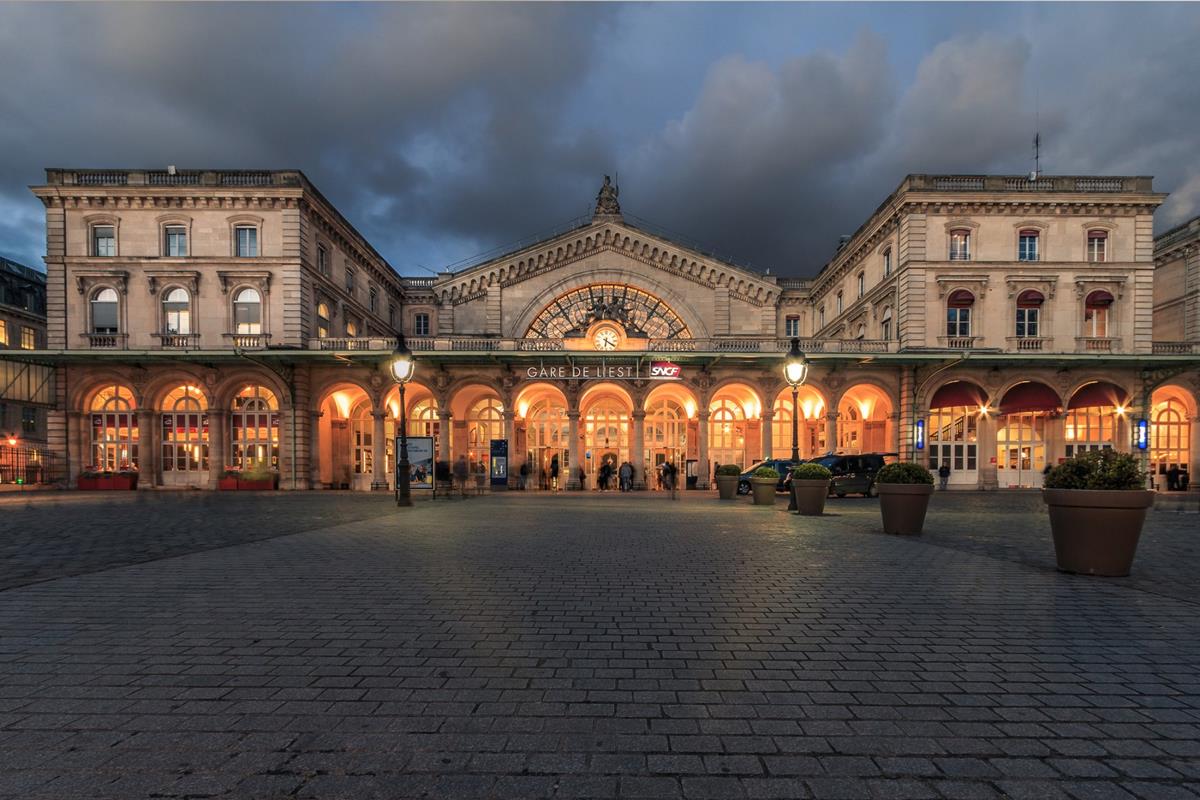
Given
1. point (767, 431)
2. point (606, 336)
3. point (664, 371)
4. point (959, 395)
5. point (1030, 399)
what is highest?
point (606, 336)

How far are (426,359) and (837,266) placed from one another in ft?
89.3

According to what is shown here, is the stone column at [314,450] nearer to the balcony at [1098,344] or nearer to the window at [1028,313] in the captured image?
the window at [1028,313]

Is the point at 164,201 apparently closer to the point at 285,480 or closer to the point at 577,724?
the point at 285,480

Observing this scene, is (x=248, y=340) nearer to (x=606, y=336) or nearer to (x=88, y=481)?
(x=88, y=481)

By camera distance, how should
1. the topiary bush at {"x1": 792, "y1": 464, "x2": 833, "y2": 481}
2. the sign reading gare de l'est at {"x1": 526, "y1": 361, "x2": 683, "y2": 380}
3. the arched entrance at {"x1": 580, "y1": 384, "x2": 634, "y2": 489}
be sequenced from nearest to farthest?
1. the topiary bush at {"x1": 792, "y1": 464, "x2": 833, "y2": 481}
2. the sign reading gare de l'est at {"x1": 526, "y1": 361, "x2": 683, "y2": 380}
3. the arched entrance at {"x1": 580, "y1": 384, "x2": 634, "y2": 489}

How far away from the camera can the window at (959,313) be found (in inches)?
1107

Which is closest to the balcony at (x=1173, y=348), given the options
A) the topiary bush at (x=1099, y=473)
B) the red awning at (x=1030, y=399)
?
the red awning at (x=1030, y=399)

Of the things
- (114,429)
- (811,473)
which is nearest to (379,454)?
(114,429)

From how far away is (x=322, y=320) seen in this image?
2975 cm

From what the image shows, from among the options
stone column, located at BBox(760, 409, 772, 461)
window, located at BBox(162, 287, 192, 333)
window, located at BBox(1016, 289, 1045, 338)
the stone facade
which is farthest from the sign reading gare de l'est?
window, located at BBox(1016, 289, 1045, 338)

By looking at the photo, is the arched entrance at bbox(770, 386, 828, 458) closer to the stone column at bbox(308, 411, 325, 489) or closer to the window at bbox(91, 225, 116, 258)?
the stone column at bbox(308, 411, 325, 489)

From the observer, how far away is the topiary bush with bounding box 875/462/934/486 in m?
11.1

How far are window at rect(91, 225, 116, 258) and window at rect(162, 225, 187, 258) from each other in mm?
2561

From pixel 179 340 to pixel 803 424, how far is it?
3261cm
